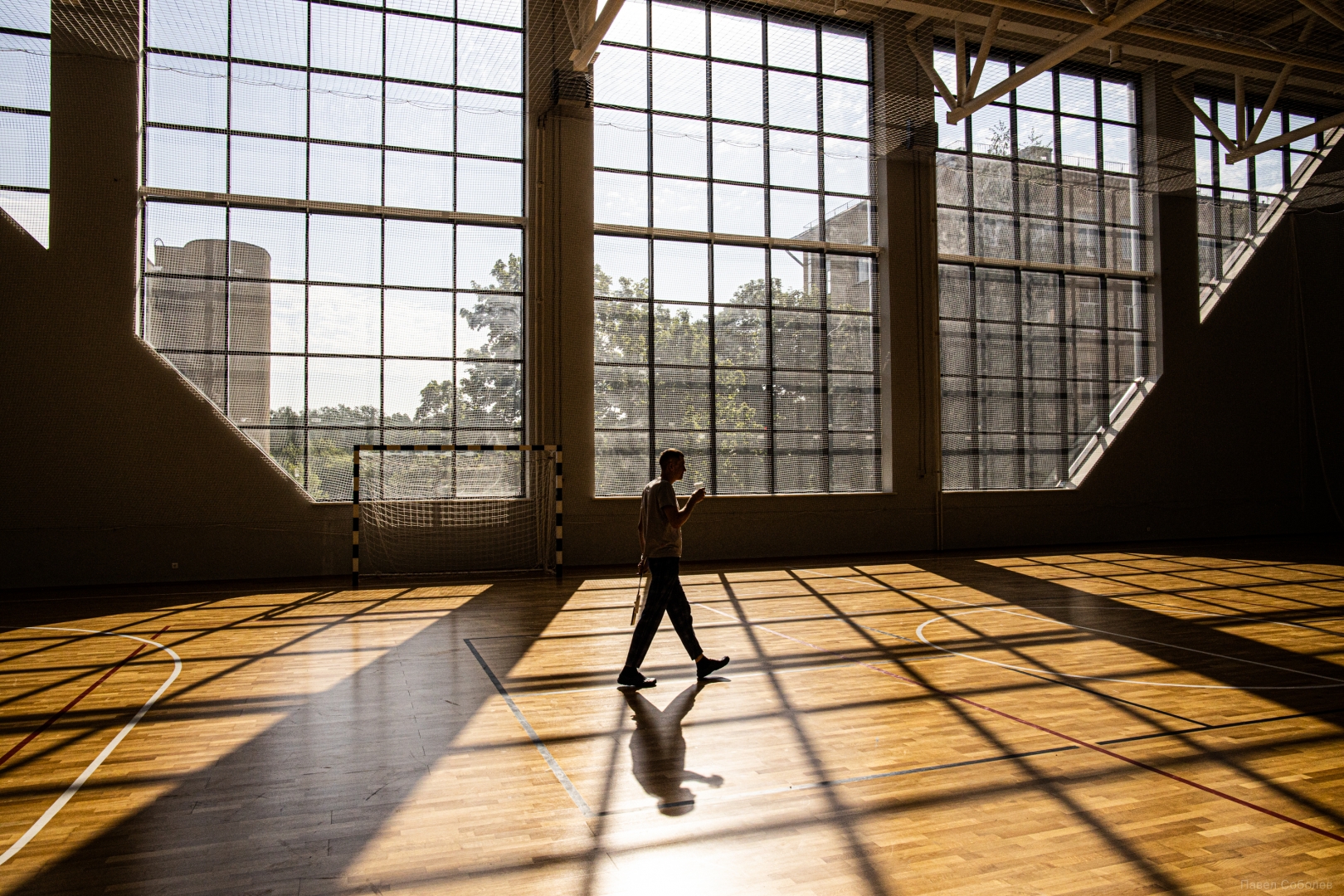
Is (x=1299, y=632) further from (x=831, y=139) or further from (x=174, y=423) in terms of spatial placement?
(x=174, y=423)

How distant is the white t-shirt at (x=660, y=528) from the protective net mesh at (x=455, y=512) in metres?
6.55

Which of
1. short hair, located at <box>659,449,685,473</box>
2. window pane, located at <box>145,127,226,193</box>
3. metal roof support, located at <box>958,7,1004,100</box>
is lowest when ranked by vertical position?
short hair, located at <box>659,449,685,473</box>

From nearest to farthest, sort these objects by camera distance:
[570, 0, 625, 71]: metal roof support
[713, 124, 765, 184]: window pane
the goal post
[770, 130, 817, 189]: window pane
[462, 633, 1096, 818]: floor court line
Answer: [462, 633, 1096, 818]: floor court line
[570, 0, 625, 71]: metal roof support
the goal post
[713, 124, 765, 184]: window pane
[770, 130, 817, 189]: window pane

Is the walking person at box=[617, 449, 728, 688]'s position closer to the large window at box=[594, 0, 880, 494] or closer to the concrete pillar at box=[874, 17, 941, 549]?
the large window at box=[594, 0, 880, 494]

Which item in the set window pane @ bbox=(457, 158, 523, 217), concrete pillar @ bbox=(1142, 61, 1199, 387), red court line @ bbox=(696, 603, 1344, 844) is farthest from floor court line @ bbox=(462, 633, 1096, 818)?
concrete pillar @ bbox=(1142, 61, 1199, 387)

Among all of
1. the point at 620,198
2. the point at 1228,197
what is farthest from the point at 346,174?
the point at 1228,197

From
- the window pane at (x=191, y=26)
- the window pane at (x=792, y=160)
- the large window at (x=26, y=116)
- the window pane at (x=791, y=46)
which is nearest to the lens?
the large window at (x=26, y=116)

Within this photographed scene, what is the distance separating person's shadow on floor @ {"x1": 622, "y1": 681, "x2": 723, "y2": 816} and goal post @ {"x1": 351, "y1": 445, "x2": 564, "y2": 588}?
6383 mm

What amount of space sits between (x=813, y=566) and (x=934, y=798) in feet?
28.6

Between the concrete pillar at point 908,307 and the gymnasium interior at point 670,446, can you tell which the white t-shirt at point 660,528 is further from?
the concrete pillar at point 908,307

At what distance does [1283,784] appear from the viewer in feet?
12.9

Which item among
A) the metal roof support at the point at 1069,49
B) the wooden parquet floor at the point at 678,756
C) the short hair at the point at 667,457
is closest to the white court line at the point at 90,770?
the wooden parquet floor at the point at 678,756

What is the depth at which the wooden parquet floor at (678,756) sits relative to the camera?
3158 millimetres

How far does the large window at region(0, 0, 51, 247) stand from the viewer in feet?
34.9
